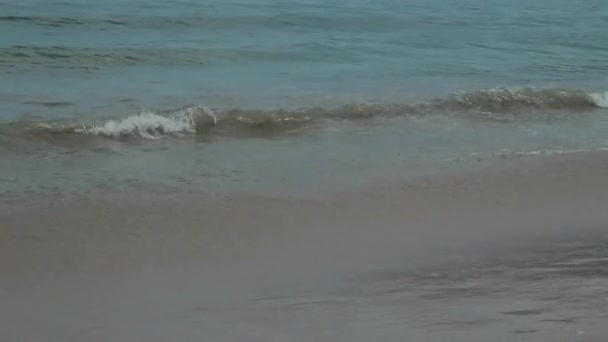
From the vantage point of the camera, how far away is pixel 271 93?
425 inches

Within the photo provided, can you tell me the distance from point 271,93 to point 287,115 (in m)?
1.26

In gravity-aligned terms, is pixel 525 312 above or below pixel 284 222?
above

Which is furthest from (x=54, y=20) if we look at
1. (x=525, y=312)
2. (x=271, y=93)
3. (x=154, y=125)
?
(x=525, y=312)

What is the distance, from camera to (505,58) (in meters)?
14.4

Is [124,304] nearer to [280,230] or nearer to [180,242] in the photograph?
[180,242]

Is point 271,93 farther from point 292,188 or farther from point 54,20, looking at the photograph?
point 54,20

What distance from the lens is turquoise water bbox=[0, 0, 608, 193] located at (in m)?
7.86

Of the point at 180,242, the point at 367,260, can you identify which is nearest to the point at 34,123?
the point at 180,242

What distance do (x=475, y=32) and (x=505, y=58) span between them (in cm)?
284

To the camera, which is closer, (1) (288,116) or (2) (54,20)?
(1) (288,116)

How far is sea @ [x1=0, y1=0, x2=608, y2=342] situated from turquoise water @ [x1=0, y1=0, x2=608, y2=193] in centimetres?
3

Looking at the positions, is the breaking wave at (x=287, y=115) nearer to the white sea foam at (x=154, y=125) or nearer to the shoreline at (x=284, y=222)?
the white sea foam at (x=154, y=125)

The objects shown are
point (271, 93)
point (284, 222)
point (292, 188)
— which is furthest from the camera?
point (271, 93)

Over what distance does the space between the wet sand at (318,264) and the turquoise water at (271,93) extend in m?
0.66
